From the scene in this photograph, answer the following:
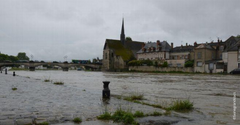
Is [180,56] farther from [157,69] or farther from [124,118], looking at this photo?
[124,118]

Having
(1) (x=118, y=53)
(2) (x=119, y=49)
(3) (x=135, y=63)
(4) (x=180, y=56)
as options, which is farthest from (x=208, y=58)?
(2) (x=119, y=49)

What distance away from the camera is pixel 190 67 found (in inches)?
2095

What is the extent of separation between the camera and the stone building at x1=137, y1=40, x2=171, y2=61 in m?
67.2

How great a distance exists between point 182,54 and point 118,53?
99.5ft

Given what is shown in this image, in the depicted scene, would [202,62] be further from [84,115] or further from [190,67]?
[84,115]

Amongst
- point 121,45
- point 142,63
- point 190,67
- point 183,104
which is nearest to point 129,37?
point 121,45

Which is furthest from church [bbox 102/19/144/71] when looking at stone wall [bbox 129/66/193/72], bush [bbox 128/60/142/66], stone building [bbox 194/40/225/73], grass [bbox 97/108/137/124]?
grass [bbox 97/108/137/124]

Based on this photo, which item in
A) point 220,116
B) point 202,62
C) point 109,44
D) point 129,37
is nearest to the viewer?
point 220,116

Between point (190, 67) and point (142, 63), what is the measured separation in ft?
57.9

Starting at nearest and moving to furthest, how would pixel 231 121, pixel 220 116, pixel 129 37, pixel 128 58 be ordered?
pixel 231 121 → pixel 220 116 → pixel 128 58 → pixel 129 37

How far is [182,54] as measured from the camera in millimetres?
62031

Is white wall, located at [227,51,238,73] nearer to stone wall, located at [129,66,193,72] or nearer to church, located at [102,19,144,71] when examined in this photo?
stone wall, located at [129,66,193,72]

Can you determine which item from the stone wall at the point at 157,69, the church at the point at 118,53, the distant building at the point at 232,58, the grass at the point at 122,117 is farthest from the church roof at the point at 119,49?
the grass at the point at 122,117

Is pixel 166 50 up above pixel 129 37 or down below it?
below
